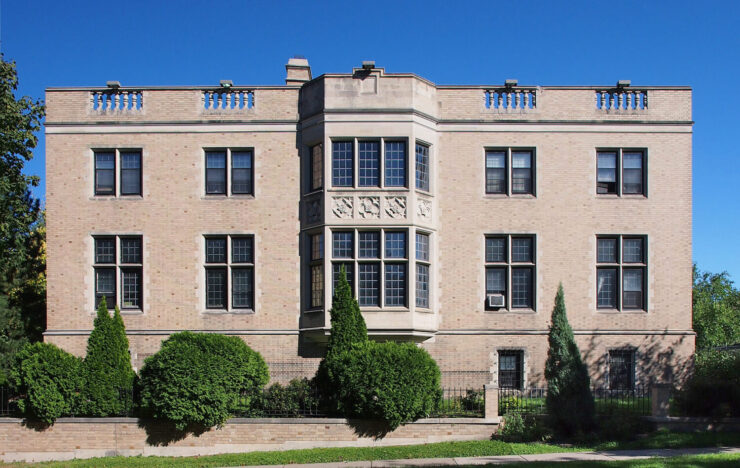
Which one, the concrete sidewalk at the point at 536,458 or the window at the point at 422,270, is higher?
the window at the point at 422,270

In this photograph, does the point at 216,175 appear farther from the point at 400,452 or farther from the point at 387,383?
the point at 400,452

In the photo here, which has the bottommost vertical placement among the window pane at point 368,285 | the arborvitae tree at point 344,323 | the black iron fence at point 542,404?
the black iron fence at point 542,404

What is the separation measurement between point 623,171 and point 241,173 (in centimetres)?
1280

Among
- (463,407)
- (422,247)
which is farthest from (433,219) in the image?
(463,407)

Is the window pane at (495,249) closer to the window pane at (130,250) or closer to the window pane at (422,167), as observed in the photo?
the window pane at (422,167)

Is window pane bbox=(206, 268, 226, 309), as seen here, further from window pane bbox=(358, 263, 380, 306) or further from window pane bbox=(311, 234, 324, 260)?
window pane bbox=(358, 263, 380, 306)

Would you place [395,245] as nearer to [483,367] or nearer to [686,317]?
[483,367]

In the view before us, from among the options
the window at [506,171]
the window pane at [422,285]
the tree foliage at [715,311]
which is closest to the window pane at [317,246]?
the window pane at [422,285]

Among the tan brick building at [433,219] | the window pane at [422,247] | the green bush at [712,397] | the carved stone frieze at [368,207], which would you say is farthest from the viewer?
the tan brick building at [433,219]

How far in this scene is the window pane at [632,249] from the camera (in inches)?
924

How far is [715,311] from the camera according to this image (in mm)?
48281

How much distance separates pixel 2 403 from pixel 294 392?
311 inches

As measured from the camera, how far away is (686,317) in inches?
911

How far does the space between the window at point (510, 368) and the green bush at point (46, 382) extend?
12.8 meters
